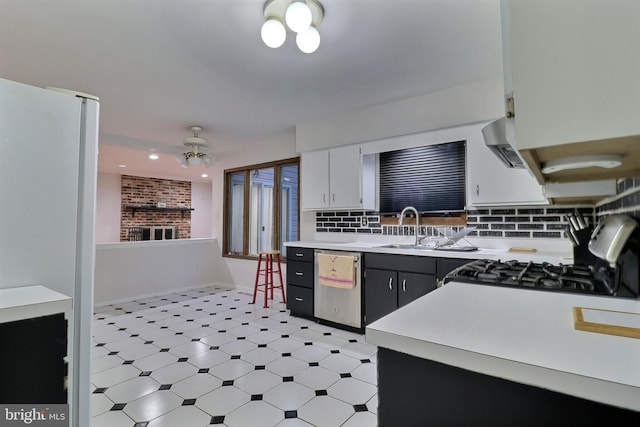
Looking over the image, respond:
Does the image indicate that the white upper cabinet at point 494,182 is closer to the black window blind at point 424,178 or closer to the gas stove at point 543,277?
the black window blind at point 424,178

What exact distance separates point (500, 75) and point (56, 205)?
3195 mm

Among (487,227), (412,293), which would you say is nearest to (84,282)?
(412,293)

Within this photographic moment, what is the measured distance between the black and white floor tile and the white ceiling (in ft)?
7.79

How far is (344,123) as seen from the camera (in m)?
3.68

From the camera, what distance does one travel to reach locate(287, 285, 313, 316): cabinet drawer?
11.6 feet

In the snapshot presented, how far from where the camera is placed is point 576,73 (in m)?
0.62

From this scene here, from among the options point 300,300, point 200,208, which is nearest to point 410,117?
point 300,300

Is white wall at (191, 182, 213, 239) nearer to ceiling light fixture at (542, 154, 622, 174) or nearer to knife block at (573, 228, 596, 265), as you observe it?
knife block at (573, 228, 596, 265)

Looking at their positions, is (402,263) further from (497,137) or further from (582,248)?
(497,137)

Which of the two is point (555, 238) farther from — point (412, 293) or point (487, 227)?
point (412, 293)

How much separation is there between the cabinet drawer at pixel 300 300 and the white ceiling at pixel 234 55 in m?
2.13

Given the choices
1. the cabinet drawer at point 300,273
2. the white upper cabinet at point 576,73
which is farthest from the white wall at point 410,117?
the white upper cabinet at point 576,73

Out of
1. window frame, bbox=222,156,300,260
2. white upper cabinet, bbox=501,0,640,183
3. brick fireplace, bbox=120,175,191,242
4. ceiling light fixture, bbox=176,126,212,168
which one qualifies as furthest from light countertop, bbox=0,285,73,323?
brick fireplace, bbox=120,175,191,242

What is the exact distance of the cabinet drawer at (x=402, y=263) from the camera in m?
2.65
